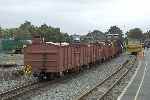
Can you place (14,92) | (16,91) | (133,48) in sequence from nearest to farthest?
1. (14,92)
2. (16,91)
3. (133,48)

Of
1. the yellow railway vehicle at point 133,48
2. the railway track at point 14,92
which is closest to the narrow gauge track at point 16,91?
the railway track at point 14,92

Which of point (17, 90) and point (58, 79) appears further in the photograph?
point (58, 79)

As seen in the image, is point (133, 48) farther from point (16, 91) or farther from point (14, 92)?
point (14, 92)

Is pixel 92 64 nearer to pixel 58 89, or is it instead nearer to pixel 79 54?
pixel 79 54

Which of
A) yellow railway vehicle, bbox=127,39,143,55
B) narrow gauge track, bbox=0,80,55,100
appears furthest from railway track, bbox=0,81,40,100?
yellow railway vehicle, bbox=127,39,143,55

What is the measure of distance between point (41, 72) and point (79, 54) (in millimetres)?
6554

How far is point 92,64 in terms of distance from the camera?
39250mm

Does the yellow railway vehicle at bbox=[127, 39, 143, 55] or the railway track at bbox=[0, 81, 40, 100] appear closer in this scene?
the railway track at bbox=[0, 81, 40, 100]

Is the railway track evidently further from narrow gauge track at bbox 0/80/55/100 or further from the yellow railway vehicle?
the yellow railway vehicle

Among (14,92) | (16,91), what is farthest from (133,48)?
(14,92)

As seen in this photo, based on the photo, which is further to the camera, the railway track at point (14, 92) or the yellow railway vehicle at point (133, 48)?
the yellow railway vehicle at point (133, 48)

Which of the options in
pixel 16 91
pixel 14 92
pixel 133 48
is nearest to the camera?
pixel 14 92

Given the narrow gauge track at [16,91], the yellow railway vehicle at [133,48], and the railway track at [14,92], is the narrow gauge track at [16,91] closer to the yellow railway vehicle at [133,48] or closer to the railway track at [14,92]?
the railway track at [14,92]

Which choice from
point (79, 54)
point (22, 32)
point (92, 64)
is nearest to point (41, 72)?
point (79, 54)
